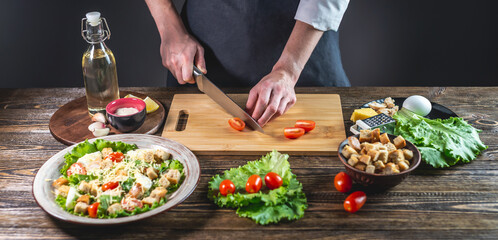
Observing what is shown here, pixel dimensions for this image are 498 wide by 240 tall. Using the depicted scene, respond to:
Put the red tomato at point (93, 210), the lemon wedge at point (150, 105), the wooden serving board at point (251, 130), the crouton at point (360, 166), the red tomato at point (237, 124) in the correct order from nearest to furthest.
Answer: the red tomato at point (93, 210) → the crouton at point (360, 166) → the wooden serving board at point (251, 130) → the red tomato at point (237, 124) → the lemon wedge at point (150, 105)

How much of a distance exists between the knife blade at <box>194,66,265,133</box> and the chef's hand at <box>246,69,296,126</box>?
35 mm

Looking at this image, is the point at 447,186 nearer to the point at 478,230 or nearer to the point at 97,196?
the point at 478,230

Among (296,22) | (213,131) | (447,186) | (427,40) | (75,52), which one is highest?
(296,22)

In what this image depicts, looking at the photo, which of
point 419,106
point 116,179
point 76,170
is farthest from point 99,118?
point 419,106

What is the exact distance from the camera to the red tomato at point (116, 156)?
156 cm

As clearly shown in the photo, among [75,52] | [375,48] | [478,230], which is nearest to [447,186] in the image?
[478,230]

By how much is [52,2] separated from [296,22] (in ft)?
6.76

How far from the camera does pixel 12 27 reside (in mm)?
3330

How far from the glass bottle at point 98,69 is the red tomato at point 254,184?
0.85m

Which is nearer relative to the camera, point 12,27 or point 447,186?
point 447,186

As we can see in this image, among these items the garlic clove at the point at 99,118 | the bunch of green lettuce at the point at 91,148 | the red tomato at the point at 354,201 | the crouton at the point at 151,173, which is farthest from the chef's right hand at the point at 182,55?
the red tomato at the point at 354,201

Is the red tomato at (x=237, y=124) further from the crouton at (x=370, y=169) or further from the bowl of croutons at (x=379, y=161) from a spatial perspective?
the crouton at (x=370, y=169)

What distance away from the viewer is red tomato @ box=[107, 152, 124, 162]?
156 cm

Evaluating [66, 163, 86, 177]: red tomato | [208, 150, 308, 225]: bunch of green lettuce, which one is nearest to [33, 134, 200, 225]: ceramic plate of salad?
[66, 163, 86, 177]: red tomato
